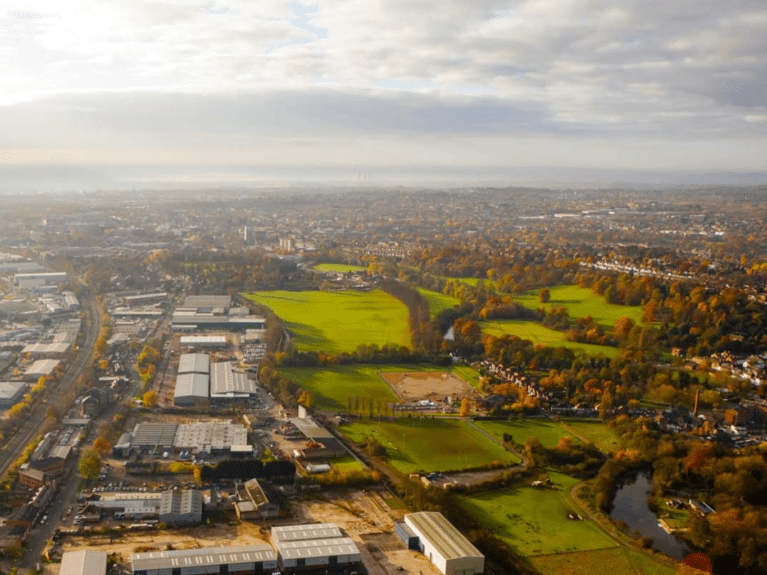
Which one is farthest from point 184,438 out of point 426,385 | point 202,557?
point 426,385

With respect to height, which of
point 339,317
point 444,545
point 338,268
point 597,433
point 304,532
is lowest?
point 597,433

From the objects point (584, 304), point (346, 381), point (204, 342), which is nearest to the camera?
point (346, 381)

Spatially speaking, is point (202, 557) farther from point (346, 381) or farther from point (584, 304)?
point (584, 304)

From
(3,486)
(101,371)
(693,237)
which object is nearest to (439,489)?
(3,486)

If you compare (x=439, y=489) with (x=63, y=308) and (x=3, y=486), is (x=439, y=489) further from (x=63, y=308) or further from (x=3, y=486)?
(x=63, y=308)

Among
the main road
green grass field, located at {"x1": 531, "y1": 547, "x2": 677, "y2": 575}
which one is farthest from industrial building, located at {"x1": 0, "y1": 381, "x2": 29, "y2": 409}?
green grass field, located at {"x1": 531, "y1": 547, "x2": 677, "y2": 575}

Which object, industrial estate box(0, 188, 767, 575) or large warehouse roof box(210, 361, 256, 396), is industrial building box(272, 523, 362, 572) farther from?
large warehouse roof box(210, 361, 256, 396)
